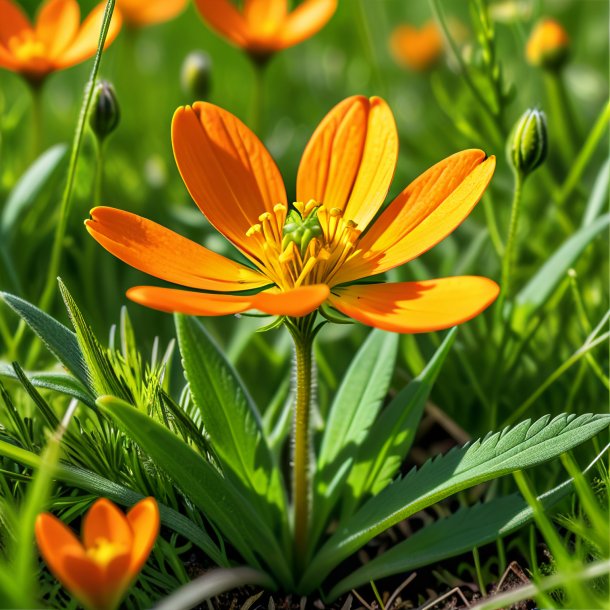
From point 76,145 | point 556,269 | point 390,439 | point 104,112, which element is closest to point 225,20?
point 104,112

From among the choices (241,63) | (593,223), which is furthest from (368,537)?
(241,63)

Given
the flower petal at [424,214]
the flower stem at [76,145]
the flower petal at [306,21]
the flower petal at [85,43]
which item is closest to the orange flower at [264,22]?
the flower petal at [306,21]

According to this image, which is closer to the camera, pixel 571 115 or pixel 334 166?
pixel 334 166

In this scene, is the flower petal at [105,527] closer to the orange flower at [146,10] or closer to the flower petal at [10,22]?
the flower petal at [10,22]

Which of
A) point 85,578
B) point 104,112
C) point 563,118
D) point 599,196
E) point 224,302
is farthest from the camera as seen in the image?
point 563,118

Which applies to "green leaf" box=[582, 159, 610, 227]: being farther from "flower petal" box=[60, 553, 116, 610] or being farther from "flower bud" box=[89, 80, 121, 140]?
"flower petal" box=[60, 553, 116, 610]

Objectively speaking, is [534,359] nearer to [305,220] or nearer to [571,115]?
[305,220]

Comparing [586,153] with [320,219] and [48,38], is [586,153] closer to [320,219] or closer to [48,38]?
[320,219]
